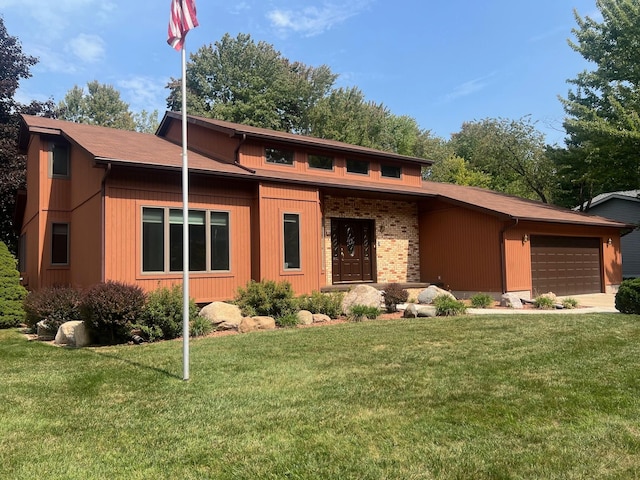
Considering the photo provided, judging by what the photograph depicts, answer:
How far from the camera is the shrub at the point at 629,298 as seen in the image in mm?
10273

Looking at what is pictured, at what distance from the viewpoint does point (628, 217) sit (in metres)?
29.1

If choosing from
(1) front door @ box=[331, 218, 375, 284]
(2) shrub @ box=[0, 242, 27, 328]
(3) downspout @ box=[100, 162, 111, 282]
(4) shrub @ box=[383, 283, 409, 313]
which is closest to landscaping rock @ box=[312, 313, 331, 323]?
(4) shrub @ box=[383, 283, 409, 313]

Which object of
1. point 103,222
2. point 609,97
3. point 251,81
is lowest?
point 103,222

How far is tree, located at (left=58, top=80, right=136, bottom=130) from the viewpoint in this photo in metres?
43.8

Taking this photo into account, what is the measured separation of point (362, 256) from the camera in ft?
53.1

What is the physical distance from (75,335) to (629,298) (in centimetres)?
1151

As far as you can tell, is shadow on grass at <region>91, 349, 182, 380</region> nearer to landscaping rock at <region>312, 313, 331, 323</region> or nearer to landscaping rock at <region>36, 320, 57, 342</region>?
landscaping rock at <region>36, 320, 57, 342</region>

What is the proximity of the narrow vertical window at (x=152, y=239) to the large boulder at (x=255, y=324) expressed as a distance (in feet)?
9.27

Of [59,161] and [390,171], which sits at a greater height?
[390,171]

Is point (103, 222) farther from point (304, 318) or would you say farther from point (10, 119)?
point (10, 119)

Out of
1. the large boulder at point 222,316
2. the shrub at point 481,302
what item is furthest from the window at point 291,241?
the shrub at point 481,302

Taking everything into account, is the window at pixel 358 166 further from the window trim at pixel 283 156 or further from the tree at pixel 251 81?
the tree at pixel 251 81

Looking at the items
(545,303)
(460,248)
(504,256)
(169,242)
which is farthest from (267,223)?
(545,303)

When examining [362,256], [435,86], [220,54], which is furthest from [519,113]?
[220,54]
